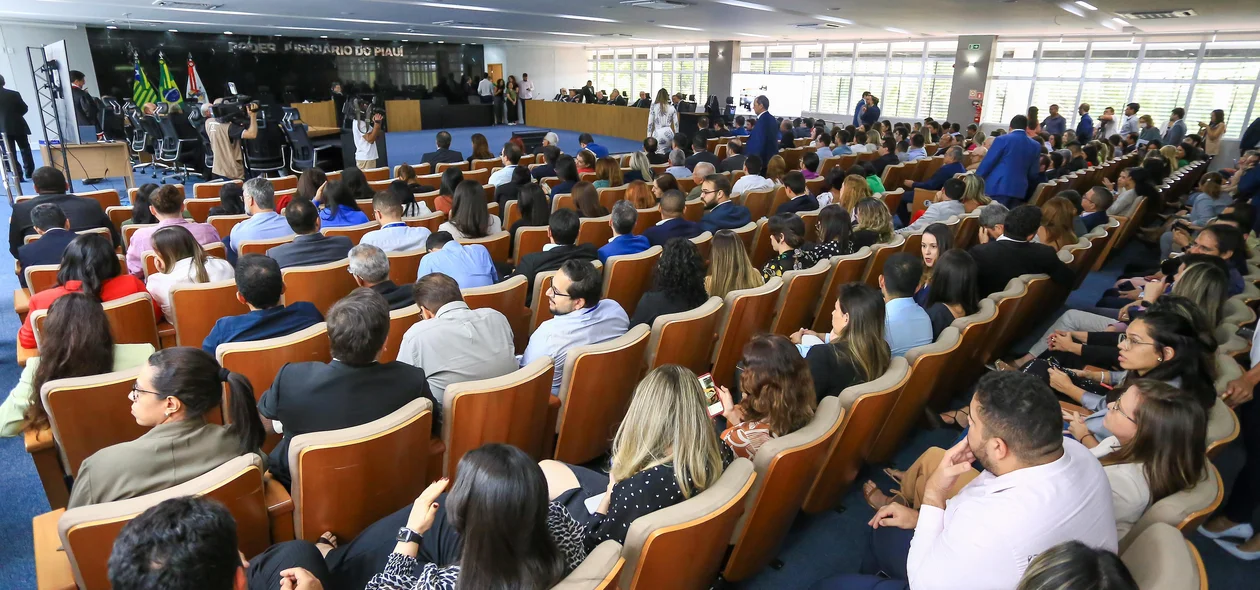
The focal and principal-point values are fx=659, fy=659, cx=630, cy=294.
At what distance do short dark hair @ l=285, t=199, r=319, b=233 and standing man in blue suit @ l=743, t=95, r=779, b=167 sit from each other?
247 inches

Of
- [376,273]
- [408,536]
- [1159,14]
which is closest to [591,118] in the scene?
[1159,14]

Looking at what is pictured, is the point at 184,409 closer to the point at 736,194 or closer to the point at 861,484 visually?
the point at 861,484

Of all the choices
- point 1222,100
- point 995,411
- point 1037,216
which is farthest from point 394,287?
point 1222,100

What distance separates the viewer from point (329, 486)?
6.19 feet

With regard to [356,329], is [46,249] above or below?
below

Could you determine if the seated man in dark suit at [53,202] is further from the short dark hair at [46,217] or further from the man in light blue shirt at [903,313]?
the man in light blue shirt at [903,313]

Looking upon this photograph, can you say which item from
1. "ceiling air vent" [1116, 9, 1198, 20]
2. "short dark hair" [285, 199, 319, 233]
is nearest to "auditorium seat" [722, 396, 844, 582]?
"short dark hair" [285, 199, 319, 233]

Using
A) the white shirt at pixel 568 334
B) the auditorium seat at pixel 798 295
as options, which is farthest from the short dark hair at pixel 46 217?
the auditorium seat at pixel 798 295

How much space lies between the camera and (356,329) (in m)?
2.17

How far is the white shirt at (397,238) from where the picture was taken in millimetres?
4223

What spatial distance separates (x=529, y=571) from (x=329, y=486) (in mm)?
832

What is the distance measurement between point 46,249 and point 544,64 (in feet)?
77.3

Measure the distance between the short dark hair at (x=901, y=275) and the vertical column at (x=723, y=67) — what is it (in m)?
19.1

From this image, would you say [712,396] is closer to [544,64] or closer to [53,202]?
[53,202]
